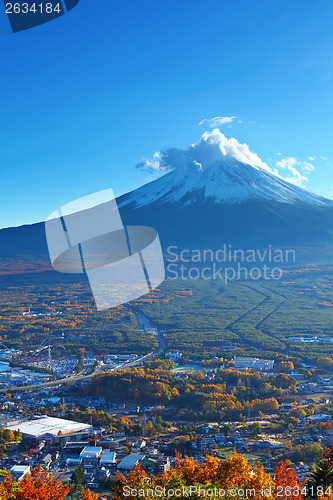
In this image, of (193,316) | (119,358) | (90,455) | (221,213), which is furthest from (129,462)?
(221,213)

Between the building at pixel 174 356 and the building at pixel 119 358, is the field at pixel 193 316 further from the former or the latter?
the building at pixel 119 358

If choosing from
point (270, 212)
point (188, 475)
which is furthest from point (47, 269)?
point (188, 475)

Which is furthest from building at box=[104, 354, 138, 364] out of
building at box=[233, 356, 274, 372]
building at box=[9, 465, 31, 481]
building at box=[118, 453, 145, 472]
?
building at box=[9, 465, 31, 481]

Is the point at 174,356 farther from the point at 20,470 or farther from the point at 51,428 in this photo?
the point at 20,470

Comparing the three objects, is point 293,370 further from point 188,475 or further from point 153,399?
point 188,475

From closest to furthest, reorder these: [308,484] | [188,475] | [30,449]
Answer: [188,475] < [308,484] < [30,449]

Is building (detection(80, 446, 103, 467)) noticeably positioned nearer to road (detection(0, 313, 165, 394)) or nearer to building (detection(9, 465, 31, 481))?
building (detection(9, 465, 31, 481))
